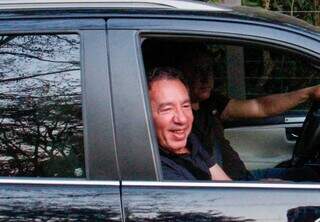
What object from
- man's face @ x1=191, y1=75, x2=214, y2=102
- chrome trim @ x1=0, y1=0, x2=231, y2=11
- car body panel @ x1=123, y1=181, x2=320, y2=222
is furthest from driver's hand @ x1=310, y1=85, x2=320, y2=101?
car body panel @ x1=123, y1=181, x2=320, y2=222

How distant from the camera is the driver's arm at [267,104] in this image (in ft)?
12.4

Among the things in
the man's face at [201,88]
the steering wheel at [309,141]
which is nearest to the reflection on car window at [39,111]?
the man's face at [201,88]

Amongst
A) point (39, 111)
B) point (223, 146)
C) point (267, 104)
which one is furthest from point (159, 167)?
point (267, 104)

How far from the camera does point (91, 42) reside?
8.93 feet

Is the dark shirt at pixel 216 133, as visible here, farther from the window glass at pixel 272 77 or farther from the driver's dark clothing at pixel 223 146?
the window glass at pixel 272 77

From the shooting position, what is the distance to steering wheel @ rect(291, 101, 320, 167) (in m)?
3.61

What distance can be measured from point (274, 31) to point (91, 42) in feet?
2.04

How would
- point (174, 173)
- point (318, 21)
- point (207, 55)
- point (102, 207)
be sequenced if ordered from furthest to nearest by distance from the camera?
1. point (318, 21)
2. point (207, 55)
3. point (174, 173)
4. point (102, 207)

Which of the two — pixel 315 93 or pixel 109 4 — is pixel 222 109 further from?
pixel 109 4

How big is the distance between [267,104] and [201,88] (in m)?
0.33

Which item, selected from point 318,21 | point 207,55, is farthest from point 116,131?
point 318,21

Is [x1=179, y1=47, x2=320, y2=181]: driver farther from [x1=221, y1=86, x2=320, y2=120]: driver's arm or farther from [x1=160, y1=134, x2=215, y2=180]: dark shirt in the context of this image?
[x1=160, y1=134, x2=215, y2=180]: dark shirt

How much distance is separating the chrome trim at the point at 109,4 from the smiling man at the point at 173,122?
0.28 metres

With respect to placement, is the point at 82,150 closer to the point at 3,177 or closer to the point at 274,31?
the point at 3,177
